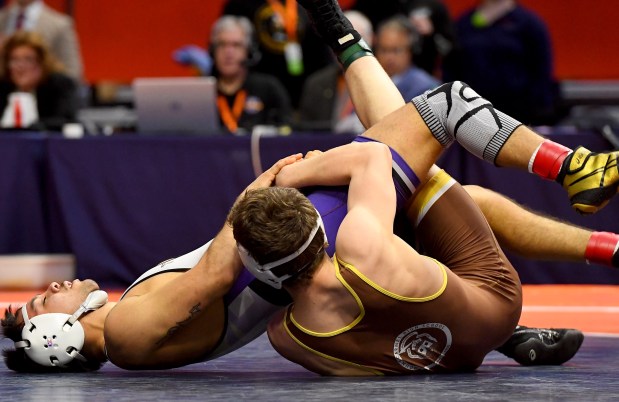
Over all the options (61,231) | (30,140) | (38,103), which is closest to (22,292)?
(61,231)

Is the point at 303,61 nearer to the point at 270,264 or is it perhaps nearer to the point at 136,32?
the point at 136,32

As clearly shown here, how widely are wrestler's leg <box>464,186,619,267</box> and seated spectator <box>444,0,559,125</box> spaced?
3.79 m

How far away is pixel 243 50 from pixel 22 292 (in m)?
1.85

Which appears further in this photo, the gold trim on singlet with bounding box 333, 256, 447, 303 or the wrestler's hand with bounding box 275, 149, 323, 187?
the wrestler's hand with bounding box 275, 149, 323, 187

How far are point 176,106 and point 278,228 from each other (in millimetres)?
3362

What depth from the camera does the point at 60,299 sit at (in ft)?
12.0

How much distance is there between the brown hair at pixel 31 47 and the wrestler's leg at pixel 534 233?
385 cm

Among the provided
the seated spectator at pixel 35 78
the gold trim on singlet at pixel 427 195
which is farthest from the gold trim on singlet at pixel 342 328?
the seated spectator at pixel 35 78

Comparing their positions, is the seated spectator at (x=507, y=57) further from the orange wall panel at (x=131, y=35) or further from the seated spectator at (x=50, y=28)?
the orange wall panel at (x=131, y=35)

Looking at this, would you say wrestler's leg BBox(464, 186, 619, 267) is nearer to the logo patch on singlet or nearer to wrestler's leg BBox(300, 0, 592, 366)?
wrestler's leg BBox(300, 0, 592, 366)

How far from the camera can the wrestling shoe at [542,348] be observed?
3754 mm

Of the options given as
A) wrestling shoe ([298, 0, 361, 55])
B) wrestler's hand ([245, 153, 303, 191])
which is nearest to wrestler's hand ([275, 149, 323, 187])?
wrestler's hand ([245, 153, 303, 191])

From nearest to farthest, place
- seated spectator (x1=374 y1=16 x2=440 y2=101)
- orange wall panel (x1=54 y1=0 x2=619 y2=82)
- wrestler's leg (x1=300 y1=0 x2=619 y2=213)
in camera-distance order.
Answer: wrestler's leg (x1=300 y1=0 x2=619 y2=213) → seated spectator (x1=374 y1=16 x2=440 y2=101) → orange wall panel (x1=54 y1=0 x2=619 y2=82)

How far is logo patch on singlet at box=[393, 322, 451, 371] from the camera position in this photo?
10.8ft
